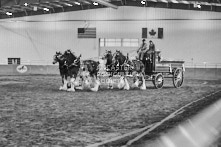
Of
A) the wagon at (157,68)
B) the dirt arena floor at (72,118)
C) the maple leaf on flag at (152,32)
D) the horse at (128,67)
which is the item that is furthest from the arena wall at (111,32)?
the dirt arena floor at (72,118)

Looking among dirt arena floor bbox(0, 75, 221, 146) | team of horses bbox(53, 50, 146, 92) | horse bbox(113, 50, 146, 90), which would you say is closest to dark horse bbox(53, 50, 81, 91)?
team of horses bbox(53, 50, 146, 92)

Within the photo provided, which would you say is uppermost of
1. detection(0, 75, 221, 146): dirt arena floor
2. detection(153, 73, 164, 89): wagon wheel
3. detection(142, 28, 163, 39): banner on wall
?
detection(142, 28, 163, 39): banner on wall

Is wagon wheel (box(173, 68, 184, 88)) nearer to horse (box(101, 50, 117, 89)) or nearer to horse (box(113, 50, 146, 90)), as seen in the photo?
horse (box(113, 50, 146, 90))

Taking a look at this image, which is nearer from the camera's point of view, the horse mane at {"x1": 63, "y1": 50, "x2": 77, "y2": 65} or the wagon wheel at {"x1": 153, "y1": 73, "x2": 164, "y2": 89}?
the horse mane at {"x1": 63, "y1": 50, "x2": 77, "y2": 65}

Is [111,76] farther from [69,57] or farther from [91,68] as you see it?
[69,57]

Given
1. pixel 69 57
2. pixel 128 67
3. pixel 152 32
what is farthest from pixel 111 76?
pixel 152 32

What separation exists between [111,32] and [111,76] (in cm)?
1989

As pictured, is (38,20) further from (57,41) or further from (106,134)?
(106,134)

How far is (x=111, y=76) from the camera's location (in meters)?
21.1

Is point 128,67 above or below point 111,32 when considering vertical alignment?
below

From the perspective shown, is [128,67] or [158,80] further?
[158,80]

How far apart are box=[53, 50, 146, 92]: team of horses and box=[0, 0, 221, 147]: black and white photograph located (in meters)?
0.05

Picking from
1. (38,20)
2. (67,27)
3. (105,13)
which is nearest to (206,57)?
(105,13)

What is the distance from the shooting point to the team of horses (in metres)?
20.2
